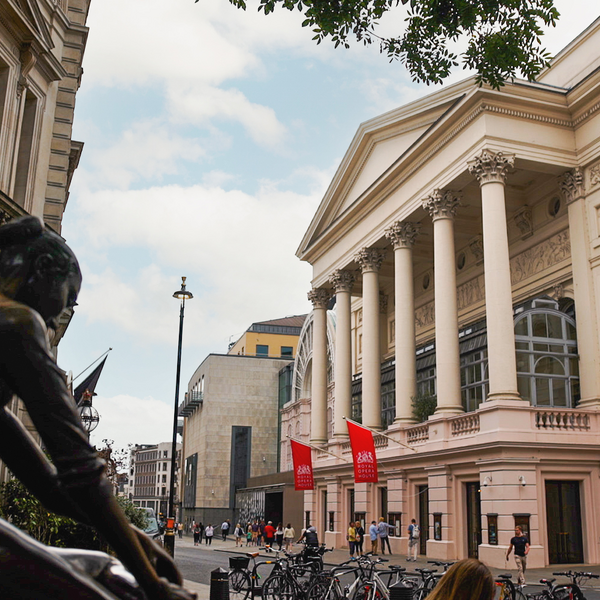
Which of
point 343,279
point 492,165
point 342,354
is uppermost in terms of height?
point 492,165

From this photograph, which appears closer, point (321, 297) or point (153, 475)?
point (321, 297)

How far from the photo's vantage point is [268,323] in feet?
328

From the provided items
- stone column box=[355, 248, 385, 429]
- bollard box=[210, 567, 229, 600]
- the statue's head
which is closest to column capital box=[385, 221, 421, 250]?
stone column box=[355, 248, 385, 429]

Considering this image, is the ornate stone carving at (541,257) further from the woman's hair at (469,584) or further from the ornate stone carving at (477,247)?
the woman's hair at (469,584)

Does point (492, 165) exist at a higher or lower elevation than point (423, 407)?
higher

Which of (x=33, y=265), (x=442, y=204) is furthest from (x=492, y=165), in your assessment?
(x=33, y=265)

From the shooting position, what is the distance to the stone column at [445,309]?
1193 inches

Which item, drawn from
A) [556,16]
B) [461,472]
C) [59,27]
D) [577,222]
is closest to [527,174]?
[577,222]

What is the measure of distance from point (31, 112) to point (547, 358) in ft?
70.4

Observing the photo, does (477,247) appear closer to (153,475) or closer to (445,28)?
(445,28)

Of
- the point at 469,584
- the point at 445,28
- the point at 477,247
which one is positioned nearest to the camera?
the point at 469,584

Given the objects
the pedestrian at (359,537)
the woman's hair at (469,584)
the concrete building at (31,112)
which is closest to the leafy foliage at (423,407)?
the pedestrian at (359,537)

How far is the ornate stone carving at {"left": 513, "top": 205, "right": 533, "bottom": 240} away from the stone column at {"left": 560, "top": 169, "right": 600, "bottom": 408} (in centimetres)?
368

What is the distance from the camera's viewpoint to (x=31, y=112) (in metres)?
17.7
